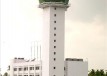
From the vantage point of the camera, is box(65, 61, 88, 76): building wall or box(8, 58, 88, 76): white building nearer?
box(65, 61, 88, 76): building wall

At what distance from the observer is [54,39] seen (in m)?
83.6

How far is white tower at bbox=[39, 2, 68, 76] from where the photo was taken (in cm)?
8306

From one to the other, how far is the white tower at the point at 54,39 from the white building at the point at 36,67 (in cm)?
195

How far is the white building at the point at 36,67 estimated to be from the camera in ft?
277

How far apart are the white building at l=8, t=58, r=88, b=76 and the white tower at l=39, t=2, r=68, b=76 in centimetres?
195

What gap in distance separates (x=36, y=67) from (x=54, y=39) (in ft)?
33.2

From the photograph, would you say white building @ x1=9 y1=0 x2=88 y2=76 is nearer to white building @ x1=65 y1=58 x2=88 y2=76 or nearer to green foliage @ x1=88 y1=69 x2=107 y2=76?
white building @ x1=65 y1=58 x2=88 y2=76

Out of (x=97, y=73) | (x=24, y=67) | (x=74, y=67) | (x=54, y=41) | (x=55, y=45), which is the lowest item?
(x=97, y=73)

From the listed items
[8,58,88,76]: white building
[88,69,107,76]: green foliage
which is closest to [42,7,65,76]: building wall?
[8,58,88,76]: white building

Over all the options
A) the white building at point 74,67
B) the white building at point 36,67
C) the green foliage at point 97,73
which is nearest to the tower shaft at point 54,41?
the white building at point 74,67

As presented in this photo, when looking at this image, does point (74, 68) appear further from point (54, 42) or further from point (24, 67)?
point (24, 67)

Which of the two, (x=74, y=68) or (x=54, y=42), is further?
(x=74, y=68)

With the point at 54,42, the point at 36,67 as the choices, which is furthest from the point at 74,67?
the point at 36,67

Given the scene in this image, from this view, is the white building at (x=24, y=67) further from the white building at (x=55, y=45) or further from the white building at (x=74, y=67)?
the white building at (x=74, y=67)
